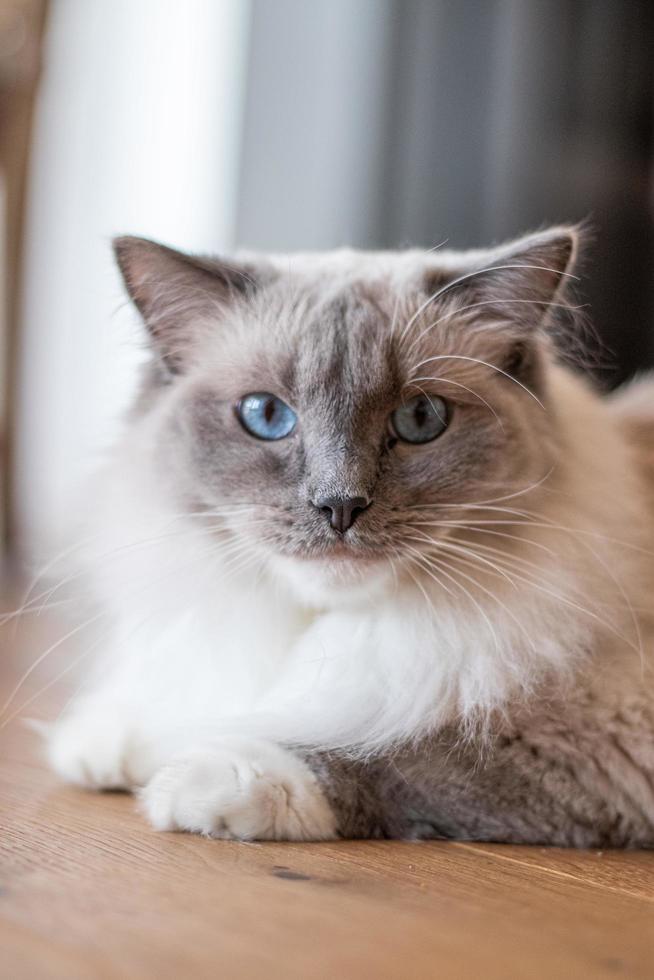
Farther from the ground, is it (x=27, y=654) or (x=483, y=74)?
(x=483, y=74)

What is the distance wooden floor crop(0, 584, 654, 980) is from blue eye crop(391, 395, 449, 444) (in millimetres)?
534

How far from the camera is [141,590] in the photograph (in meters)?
1.69

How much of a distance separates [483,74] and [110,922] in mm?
3411

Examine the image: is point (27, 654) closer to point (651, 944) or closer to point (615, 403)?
point (615, 403)

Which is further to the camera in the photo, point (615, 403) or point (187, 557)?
point (615, 403)

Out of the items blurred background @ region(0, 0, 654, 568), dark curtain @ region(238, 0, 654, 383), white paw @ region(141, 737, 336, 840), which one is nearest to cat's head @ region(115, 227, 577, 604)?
white paw @ region(141, 737, 336, 840)

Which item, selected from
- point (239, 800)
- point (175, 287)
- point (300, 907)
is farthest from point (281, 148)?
point (300, 907)

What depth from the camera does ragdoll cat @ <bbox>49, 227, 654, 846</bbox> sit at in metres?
1.42

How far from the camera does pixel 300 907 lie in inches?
43.2

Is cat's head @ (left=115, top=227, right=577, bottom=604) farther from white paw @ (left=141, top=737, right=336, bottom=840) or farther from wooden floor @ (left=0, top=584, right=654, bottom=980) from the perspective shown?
wooden floor @ (left=0, top=584, right=654, bottom=980)

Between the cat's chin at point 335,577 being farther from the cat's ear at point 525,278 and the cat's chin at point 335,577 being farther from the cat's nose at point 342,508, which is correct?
the cat's ear at point 525,278

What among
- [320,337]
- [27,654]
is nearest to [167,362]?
[320,337]

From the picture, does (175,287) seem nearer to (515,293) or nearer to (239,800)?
(515,293)

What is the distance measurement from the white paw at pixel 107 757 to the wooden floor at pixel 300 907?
3.9 inches
